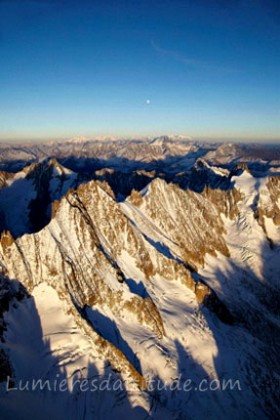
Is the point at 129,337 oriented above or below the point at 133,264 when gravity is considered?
below

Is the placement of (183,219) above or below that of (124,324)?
above

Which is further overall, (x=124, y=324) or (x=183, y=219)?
(x=183, y=219)

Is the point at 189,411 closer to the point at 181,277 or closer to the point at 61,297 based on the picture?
the point at 61,297

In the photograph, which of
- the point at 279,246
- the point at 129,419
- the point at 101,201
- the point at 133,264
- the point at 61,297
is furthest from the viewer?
the point at 279,246

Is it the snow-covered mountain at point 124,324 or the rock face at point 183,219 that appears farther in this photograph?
the rock face at point 183,219

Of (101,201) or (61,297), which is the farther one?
(101,201)

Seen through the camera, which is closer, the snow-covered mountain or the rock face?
the snow-covered mountain

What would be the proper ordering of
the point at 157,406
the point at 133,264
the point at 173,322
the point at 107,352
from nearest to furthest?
the point at 157,406 < the point at 107,352 < the point at 173,322 < the point at 133,264

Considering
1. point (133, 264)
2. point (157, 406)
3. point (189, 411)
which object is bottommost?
point (189, 411)

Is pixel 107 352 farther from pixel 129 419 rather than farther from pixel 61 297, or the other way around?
pixel 61 297

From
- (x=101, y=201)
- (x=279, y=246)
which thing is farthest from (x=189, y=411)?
(x=279, y=246)
